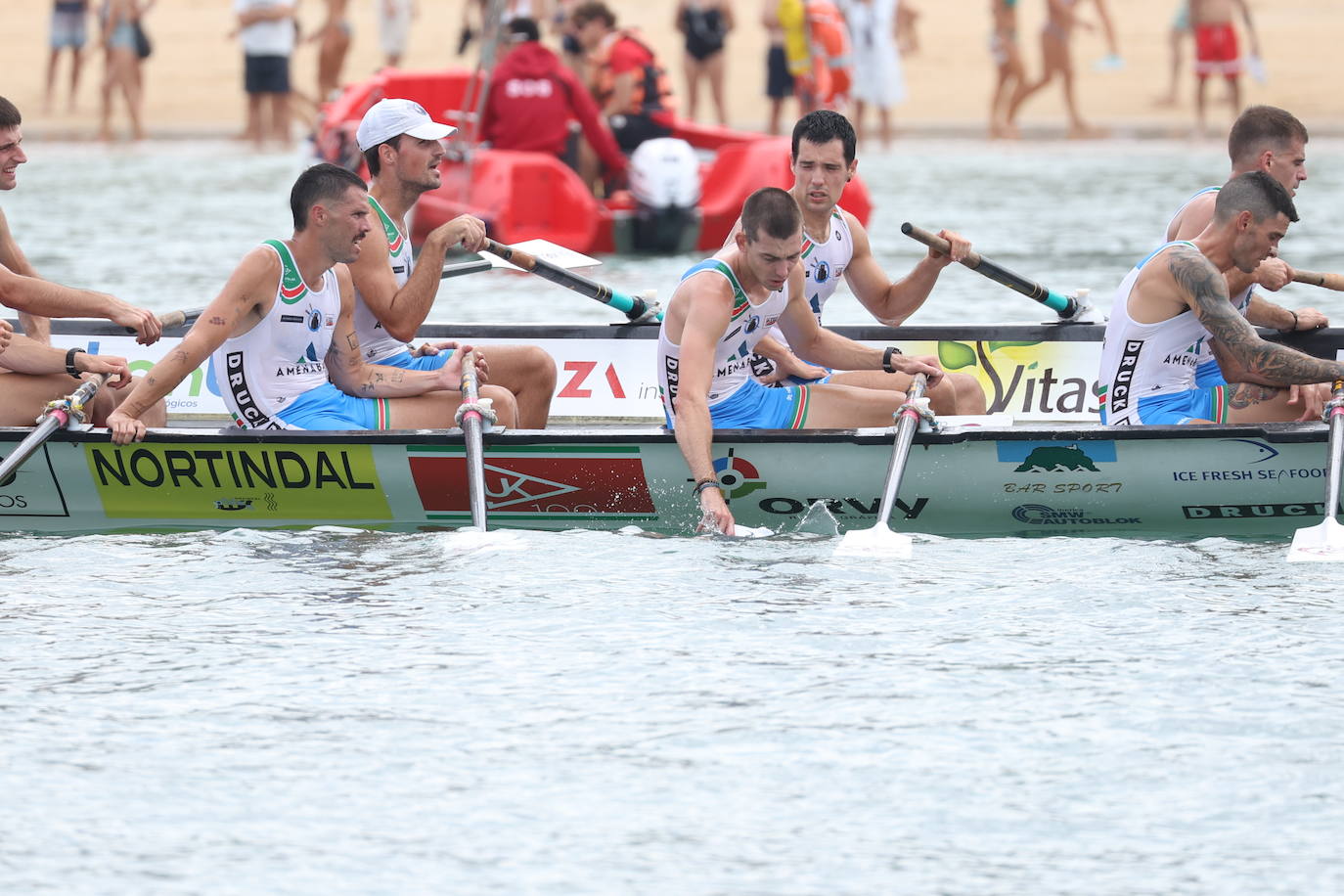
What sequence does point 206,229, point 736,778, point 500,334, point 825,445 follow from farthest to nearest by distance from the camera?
1. point 206,229
2. point 500,334
3. point 825,445
4. point 736,778

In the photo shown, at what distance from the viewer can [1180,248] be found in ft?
26.0

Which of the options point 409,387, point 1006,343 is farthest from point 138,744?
point 1006,343

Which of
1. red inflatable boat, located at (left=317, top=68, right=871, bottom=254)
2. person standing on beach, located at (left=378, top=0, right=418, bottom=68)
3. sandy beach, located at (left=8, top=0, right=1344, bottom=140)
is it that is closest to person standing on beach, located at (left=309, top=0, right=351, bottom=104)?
person standing on beach, located at (left=378, top=0, right=418, bottom=68)

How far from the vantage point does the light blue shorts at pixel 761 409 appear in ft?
27.0

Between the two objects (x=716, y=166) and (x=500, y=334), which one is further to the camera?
(x=716, y=166)

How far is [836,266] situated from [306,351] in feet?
7.25

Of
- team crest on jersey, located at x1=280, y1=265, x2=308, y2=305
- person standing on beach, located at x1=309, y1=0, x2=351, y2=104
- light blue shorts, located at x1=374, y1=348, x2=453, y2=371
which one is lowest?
light blue shorts, located at x1=374, y1=348, x2=453, y2=371

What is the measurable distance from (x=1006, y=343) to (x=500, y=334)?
239 cm

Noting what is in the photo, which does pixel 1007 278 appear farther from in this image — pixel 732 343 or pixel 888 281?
pixel 732 343

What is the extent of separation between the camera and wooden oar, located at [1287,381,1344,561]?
747 cm

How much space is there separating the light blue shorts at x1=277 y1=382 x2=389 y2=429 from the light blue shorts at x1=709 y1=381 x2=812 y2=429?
Result: 4.39 feet

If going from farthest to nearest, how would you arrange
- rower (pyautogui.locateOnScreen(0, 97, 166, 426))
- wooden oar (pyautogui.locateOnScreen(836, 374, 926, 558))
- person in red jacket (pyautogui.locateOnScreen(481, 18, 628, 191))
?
person in red jacket (pyautogui.locateOnScreen(481, 18, 628, 191)) < rower (pyautogui.locateOnScreen(0, 97, 166, 426)) < wooden oar (pyautogui.locateOnScreen(836, 374, 926, 558))

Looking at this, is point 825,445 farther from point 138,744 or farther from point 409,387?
point 138,744

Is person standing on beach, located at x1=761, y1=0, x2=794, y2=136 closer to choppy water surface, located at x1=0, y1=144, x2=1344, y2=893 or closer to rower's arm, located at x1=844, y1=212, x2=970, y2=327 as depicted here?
rower's arm, located at x1=844, y1=212, x2=970, y2=327
